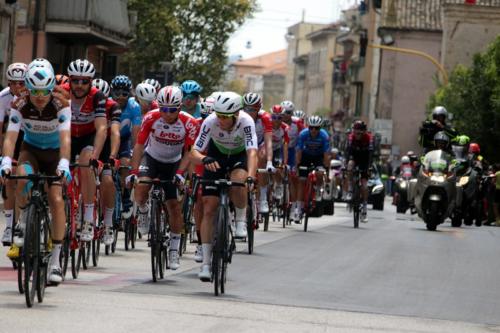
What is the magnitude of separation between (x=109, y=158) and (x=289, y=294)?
301 cm

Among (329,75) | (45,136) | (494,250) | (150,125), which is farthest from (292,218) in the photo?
(329,75)

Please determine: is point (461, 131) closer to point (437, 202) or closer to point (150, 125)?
point (437, 202)

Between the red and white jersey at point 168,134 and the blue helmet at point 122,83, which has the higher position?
the blue helmet at point 122,83

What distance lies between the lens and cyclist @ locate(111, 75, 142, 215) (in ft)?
62.4

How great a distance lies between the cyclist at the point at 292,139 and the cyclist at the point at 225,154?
1163 cm

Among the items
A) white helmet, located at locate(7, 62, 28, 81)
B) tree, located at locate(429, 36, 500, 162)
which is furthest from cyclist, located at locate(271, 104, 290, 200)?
tree, located at locate(429, 36, 500, 162)

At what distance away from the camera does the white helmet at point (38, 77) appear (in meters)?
12.6

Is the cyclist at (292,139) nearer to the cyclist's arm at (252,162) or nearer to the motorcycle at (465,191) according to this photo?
the motorcycle at (465,191)

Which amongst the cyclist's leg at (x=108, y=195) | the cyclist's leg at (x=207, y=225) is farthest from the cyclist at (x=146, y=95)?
the cyclist's leg at (x=207, y=225)

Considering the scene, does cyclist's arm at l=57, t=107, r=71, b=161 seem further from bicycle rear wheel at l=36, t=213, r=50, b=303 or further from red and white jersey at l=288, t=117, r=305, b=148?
red and white jersey at l=288, t=117, r=305, b=148

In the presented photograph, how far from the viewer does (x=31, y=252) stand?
39.9 ft

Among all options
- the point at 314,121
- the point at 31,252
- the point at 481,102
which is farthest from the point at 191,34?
the point at 31,252

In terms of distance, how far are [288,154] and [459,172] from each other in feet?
23.1

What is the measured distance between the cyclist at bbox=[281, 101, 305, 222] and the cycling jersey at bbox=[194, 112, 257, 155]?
11.7m
